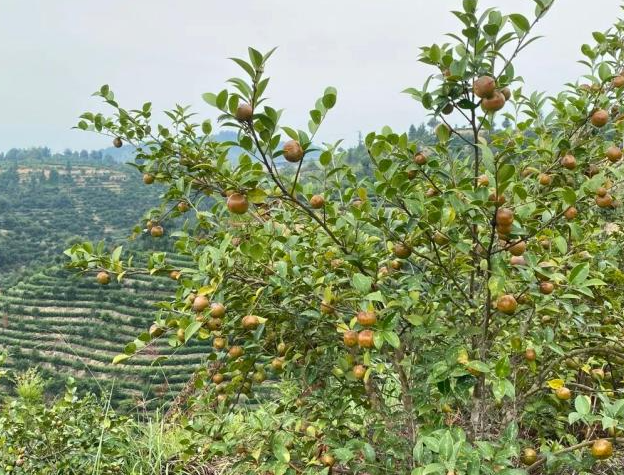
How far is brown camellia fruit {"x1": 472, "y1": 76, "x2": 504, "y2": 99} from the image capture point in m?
1.32

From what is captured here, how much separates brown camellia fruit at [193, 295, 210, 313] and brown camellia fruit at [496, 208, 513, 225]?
0.83 m

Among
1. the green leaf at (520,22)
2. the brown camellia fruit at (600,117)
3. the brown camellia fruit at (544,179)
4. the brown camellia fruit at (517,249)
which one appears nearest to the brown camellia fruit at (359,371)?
the brown camellia fruit at (517,249)

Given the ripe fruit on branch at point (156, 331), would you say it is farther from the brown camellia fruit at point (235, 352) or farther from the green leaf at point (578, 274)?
the green leaf at point (578, 274)

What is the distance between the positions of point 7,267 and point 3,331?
22.9 meters

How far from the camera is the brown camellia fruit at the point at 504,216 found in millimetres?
1347

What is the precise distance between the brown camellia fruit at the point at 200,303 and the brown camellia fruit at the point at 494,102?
0.92 metres

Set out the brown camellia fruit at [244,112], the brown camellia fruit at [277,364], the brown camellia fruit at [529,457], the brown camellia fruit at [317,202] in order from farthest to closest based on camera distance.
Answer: the brown camellia fruit at [277,364], the brown camellia fruit at [529,457], the brown camellia fruit at [317,202], the brown camellia fruit at [244,112]

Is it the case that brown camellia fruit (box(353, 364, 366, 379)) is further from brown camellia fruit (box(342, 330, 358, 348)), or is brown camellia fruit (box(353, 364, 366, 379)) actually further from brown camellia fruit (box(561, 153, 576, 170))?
brown camellia fruit (box(561, 153, 576, 170))

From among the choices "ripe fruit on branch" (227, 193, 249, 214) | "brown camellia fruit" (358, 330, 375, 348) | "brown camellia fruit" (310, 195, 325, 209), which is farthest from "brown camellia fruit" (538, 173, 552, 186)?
"ripe fruit on branch" (227, 193, 249, 214)

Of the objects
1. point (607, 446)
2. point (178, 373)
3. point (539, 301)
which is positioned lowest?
point (178, 373)

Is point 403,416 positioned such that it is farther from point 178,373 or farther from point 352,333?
point 178,373

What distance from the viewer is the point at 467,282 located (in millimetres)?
1949

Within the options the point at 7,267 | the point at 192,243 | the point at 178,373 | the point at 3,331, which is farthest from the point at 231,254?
the point at 7,267

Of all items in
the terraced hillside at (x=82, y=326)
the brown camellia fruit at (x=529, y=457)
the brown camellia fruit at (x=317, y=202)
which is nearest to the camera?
the brown camellia fruit at (x=317, y=202)
